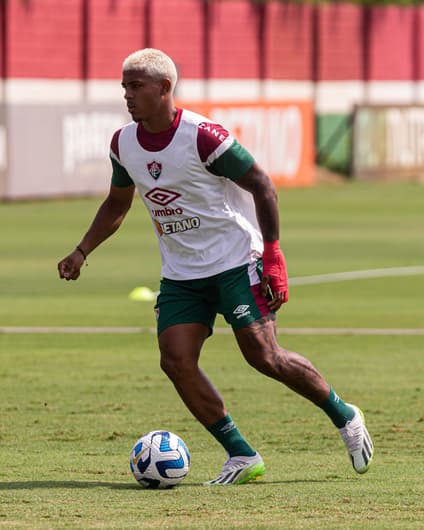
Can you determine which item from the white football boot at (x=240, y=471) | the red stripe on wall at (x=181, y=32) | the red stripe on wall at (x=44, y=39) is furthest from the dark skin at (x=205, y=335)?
the red stripe on wall at (x=181, y=32)

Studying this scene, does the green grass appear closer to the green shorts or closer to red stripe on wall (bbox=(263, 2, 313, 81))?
the green shorts

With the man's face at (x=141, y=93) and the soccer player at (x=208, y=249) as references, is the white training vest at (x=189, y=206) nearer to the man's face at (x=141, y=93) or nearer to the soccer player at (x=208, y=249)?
the soccer player at (x=208, y=249)

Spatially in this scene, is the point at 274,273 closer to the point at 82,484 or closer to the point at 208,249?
the point at 208,249

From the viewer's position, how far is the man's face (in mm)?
8555

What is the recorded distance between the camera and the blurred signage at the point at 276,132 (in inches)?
1633

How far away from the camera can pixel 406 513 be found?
7570 millimetres

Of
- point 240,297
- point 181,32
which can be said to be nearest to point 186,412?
point 240,297

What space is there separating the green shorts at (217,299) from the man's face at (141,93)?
94 centimetres

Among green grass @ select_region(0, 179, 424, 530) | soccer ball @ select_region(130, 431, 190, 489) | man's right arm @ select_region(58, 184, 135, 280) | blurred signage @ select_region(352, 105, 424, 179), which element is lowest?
blurred signage @ select_region(352, 105, 424, 179)

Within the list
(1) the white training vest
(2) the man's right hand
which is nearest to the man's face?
(1) the white training vest

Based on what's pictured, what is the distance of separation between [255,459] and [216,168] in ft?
5.00

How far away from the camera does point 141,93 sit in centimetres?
856

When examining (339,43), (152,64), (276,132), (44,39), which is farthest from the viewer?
(339,43)

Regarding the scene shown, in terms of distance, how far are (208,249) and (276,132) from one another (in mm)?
34312
